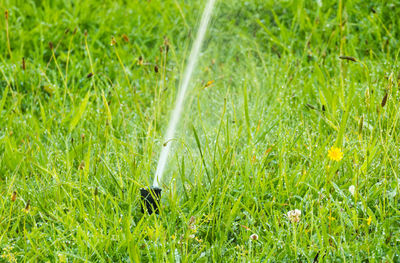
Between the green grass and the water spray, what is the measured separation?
0.04m

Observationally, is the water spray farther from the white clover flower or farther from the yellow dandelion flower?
the yellow dandelion flower

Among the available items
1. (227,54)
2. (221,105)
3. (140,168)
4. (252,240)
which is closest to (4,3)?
(227,54)

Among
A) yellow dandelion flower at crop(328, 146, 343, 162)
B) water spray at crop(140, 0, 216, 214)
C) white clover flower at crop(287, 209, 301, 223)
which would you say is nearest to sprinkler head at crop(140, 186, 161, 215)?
water spray at crop(140, 0, 216, 214)

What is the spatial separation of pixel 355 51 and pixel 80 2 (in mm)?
1962

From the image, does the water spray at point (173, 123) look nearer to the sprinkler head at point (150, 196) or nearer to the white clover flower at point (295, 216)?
the sprinkler head at point (150, 196)

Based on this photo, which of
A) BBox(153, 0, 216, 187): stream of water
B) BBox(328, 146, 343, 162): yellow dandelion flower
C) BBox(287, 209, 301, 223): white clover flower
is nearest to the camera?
BBox(287, 209, 301, 223): white clover flower

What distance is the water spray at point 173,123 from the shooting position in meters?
1.98

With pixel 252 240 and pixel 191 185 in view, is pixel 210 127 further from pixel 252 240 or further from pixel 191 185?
pixel 252 240

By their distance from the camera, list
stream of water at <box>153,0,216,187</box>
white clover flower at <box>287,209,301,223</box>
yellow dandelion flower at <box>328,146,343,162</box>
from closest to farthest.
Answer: white clover flower at <box>287,209,301,223</box>
yellow dandelion flower at <box>328,146,343,162</box>
stream of water at <box>153,0,216,187</box>

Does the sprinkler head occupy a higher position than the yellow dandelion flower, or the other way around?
the yellow dandelion flower

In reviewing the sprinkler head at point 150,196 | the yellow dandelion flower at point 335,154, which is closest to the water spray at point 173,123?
the sprinkler head at point 150,196

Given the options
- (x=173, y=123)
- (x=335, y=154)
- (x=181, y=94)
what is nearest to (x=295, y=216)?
(x=335, y=154)

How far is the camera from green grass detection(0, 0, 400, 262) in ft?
5.99

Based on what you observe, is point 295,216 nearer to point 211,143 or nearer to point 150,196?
point 150,196
